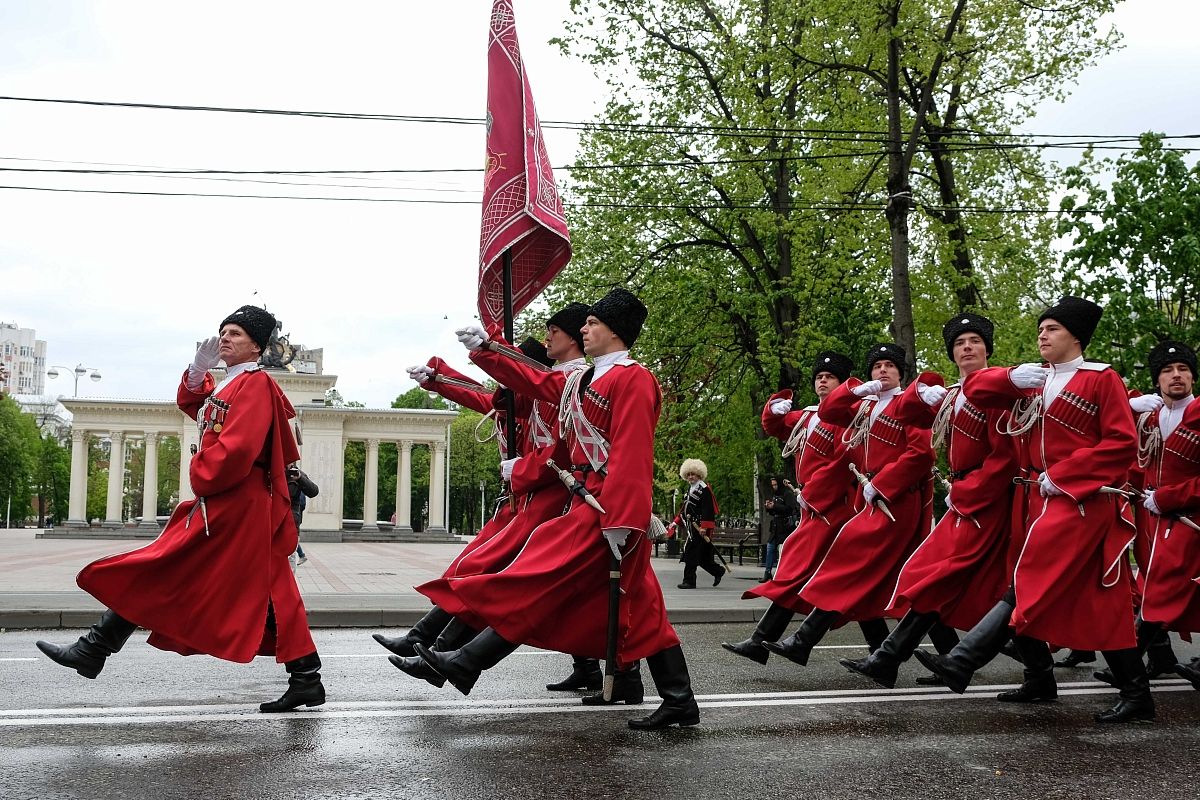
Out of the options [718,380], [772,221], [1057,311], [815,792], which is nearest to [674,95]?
[772,221]

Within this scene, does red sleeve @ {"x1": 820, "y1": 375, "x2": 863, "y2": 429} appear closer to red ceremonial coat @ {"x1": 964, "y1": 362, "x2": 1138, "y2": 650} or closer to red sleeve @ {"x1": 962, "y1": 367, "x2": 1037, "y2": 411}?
red sleeve @ {"x1": 962, "y1": 367, "x2": 1037, "y2": 411}

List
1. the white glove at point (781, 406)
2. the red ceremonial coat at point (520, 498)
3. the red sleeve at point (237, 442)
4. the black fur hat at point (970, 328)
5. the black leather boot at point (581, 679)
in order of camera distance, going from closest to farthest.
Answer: the red ceremonial coat at point (520, 498) → the red sleeve at point (237, 442) → the black leather boot at point (581, 679) → the black fur hat at point (970, 328) → the white glove at point (781, 406)

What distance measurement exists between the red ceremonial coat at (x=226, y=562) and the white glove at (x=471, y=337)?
1.23m

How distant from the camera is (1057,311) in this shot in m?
6.86

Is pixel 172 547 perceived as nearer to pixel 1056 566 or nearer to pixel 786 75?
pixel 1056 566

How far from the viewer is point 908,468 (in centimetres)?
812

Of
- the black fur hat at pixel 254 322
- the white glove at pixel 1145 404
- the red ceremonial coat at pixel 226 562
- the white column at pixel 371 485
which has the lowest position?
the white column at pixel 371 485

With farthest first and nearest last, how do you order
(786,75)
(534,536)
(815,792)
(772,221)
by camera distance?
(772,221), (786,75), (534,536), (815,792)

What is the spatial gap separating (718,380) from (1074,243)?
32.2 ft

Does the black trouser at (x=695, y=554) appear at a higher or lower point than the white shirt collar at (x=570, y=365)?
lower

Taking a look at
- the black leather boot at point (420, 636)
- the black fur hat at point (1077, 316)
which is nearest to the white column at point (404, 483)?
the black leather boot at point (420, 636)

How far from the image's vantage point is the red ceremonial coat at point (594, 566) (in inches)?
225

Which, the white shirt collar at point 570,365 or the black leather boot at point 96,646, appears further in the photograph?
the white shirt collar at point 570,365

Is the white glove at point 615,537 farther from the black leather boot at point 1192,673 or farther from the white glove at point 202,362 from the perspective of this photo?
the black leather boot at point 1192,673
